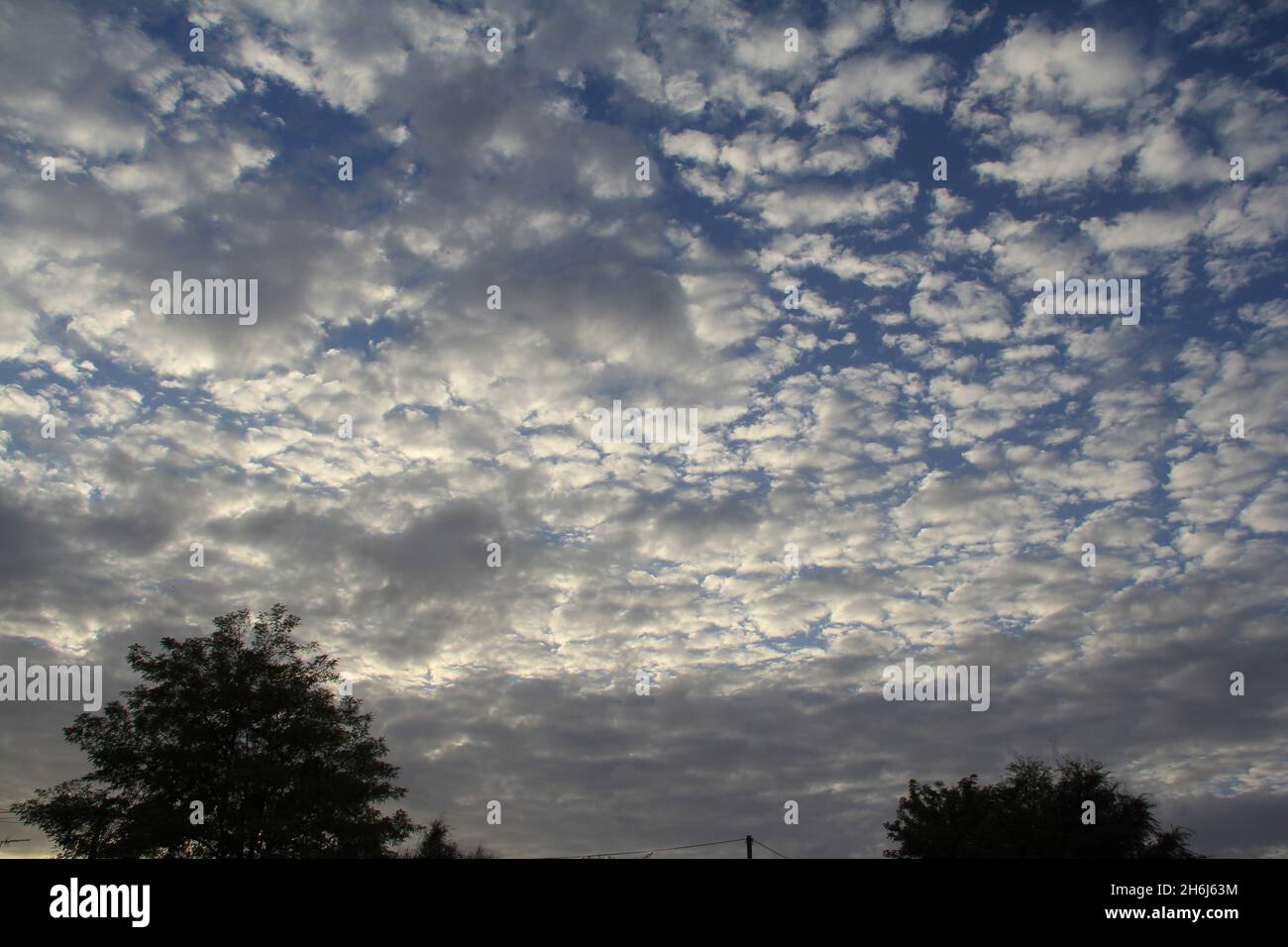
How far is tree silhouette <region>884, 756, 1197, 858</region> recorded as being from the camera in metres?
55.2

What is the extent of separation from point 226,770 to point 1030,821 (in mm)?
51067

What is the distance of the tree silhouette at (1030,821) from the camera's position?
5525 cm

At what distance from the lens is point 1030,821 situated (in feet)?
188

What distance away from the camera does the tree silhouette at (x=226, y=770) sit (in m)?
35.8

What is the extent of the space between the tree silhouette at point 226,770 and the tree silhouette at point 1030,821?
128ft

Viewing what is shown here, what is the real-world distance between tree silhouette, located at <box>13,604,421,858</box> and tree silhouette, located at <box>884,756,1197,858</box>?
39.1 m

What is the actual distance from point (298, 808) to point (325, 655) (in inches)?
345

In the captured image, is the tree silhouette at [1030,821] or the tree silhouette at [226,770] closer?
the tree silhouette at [226,770]
